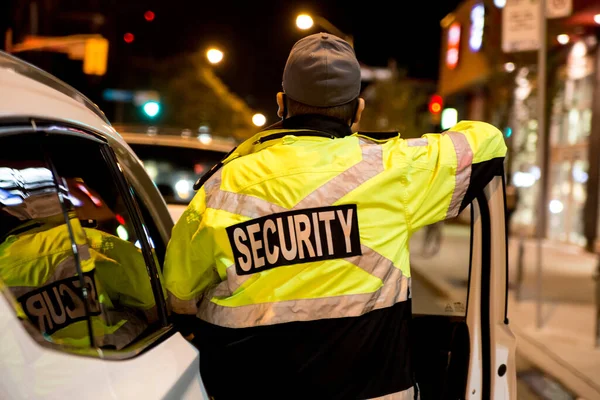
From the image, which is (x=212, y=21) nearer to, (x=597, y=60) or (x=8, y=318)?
(x=597, y=60)

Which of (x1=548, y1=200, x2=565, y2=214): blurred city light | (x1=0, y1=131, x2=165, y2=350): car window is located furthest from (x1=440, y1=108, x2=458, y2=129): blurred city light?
(x1=548, y1=200, x2=565, y2=214): blurred city light

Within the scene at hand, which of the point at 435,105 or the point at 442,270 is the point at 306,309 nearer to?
the point at 442,270

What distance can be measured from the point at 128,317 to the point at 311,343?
602 mm

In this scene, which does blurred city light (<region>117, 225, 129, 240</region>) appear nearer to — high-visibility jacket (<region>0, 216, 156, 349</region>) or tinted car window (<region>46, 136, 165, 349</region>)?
tinted car window (<region>46, 136, 165, 349</region>)

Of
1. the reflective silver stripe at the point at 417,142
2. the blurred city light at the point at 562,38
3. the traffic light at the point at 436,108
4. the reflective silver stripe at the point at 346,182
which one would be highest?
the blurred city light at the point at 562,38

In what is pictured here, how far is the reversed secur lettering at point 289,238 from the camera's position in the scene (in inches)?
75.0

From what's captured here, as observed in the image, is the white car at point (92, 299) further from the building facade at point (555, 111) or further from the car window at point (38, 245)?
the building facade at point (555, 111)

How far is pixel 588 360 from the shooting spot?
6832mm

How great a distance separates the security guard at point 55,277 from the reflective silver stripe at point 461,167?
3.23ft

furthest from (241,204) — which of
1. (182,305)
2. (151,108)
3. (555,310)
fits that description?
(151,108)

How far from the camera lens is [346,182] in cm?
193

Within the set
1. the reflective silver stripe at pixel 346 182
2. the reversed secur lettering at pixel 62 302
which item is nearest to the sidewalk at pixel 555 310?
the reflective silver stripe at pixel 346 182

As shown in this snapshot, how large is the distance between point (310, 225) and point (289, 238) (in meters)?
0.07

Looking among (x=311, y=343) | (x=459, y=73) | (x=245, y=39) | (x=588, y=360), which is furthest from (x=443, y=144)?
(x=245, y=39)
